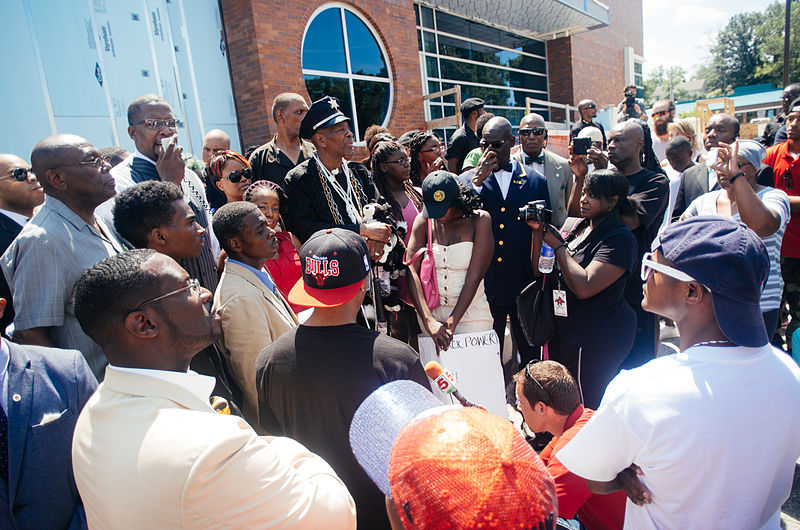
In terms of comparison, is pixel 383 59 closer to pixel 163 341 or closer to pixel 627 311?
pixel 627 311

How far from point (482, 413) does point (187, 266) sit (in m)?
2.34

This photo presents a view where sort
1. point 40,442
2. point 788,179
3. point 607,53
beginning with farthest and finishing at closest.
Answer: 1. point 607,53
2. point 788,179
3. point 40,442

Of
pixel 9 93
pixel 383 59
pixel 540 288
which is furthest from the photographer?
pixel 383 59

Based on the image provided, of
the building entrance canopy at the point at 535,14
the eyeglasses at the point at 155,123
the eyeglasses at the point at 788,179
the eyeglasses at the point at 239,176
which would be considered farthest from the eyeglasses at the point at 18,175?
the building entrance canopy at the point at 535,14

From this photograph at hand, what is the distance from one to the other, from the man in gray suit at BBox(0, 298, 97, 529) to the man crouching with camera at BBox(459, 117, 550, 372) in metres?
2.83

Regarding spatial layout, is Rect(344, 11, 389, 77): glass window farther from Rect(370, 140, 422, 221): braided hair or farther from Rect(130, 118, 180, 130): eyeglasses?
Rect(130, 118, 180, 130): eyeglasses

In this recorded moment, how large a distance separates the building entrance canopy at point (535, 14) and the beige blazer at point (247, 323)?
11.3 metres

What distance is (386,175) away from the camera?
3850 millimetres

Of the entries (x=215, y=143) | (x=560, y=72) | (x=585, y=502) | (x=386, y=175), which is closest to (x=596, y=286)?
(x=585, y=502)

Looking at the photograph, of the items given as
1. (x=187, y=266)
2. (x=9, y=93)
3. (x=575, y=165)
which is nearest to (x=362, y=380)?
(x=187, y=266)

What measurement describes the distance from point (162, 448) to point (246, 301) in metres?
1.26

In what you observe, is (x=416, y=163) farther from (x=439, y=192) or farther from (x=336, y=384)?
(x=336, y=384)

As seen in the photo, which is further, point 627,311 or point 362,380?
point 627,311

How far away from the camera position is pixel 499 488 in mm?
786
